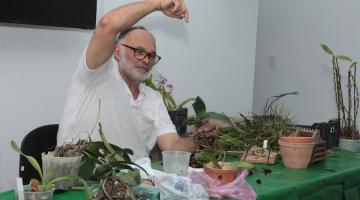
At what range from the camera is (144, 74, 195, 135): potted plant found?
2.65 metres

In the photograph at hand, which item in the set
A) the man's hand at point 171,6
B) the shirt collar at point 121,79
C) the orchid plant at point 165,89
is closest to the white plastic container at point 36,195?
the man's hand at point 171,6

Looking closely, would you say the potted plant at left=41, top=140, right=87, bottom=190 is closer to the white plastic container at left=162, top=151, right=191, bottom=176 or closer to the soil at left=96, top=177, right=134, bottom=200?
the soil at left=96, top=177, right=134, bottom=200

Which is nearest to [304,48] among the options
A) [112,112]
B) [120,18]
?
[112,112]

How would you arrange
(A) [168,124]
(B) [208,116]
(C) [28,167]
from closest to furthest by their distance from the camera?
(C) [28,167] < (B) [208,116] < (A) [168,124]

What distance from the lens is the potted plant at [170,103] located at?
2648 mm

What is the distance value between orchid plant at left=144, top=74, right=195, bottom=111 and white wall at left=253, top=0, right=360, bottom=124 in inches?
61.6

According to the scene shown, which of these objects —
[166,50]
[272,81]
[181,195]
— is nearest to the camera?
[181,195]

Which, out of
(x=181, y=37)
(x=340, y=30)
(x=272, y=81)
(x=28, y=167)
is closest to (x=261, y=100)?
(x=272, y=81)

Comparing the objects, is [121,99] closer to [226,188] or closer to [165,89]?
[165,89]

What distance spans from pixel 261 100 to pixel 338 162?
2485 millimetres

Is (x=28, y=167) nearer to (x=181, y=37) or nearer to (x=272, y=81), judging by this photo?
(x=181, y=37)

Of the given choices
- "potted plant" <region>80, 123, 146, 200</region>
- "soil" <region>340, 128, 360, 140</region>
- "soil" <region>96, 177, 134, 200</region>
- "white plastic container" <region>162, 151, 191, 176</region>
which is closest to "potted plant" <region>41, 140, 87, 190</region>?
"potted plant" <region>80, 123, 146, 200</region>

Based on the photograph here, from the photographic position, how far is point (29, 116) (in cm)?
236

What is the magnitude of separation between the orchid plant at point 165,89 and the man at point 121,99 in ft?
1.13
